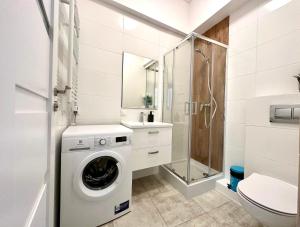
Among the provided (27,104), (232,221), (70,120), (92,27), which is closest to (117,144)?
(70,120)

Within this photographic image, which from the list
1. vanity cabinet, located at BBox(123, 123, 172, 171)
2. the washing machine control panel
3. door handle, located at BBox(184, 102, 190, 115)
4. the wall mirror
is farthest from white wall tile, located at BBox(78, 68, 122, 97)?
door handle, located at BBox(184, 102, 190, 115)

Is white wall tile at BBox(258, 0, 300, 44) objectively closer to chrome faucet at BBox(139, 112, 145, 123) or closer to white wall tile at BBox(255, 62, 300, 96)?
white wall tile at BBox(255, 62, 300, 96)

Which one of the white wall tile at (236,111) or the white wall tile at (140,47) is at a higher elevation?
the white wall tile at (140,47)

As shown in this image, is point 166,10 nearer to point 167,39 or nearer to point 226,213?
point 167,39

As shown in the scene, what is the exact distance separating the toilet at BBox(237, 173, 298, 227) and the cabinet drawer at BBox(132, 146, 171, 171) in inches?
32.0

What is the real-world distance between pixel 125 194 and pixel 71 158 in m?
0.61

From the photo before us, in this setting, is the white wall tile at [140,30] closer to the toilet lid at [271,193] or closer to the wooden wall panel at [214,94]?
the wooden wall panel at [214,94]

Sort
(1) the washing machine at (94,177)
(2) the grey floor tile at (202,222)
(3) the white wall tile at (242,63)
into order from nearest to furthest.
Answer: (1) the washing machine at (94,177) → (2) the grey floor tile at (202,222) → (3) the white wall tile at (242,63)

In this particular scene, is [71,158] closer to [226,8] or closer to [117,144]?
[117,144]

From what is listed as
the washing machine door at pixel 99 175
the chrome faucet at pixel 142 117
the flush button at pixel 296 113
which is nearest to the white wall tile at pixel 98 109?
the chrome faucet at pixel 142 117

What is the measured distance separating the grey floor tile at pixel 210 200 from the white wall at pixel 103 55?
132 centimetres

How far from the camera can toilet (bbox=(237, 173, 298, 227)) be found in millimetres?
826

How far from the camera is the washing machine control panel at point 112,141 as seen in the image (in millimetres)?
1154

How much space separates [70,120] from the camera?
1601 mm
